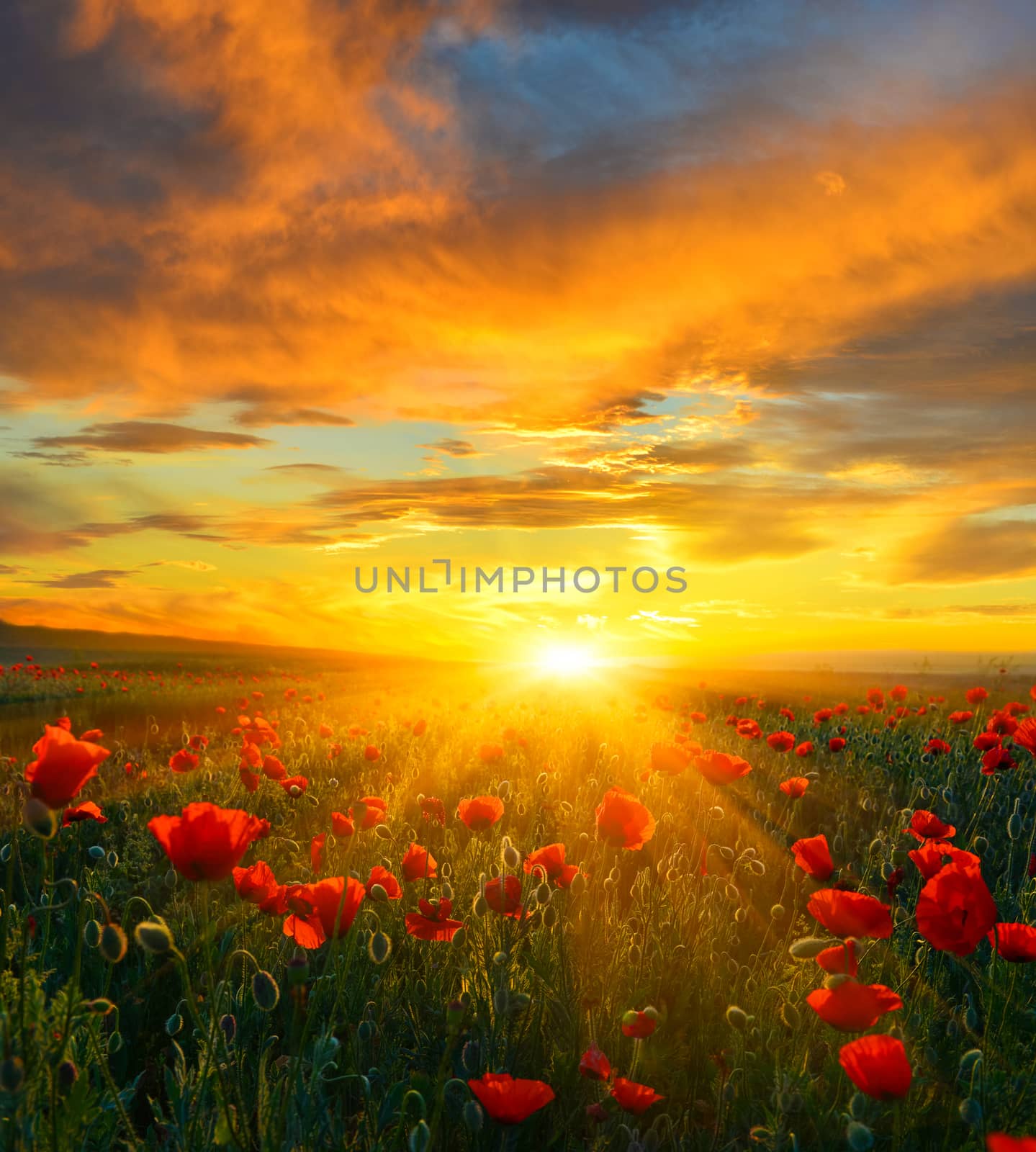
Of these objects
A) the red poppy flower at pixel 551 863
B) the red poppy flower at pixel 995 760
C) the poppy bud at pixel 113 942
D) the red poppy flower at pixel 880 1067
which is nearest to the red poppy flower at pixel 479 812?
the red poppy flower at pixel 551 863

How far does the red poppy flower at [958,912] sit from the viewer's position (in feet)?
7.80

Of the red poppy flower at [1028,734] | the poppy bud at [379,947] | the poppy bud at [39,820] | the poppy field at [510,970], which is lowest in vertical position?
the poppy field at [510,970]

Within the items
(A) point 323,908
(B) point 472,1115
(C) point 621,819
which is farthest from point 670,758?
(B) point 472,1115

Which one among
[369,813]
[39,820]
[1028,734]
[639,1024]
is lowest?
[639,1024]

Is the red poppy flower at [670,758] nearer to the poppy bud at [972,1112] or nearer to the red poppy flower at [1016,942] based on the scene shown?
the red poppy flower at [1016,942]

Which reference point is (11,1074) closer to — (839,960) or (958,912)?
(839,960)

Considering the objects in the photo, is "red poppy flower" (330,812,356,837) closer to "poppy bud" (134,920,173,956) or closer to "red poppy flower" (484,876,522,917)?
"red poppy flower" (484,876,522,917)

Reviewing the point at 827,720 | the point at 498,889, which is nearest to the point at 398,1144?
the point at 498,889

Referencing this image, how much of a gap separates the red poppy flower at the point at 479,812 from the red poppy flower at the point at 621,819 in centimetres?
41

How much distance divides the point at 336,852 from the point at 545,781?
180 cm

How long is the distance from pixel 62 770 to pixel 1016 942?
257cm

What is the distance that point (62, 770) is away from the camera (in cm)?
196

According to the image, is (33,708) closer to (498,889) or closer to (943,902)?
(498,889)

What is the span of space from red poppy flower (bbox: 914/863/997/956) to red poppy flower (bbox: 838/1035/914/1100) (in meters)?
0.62
